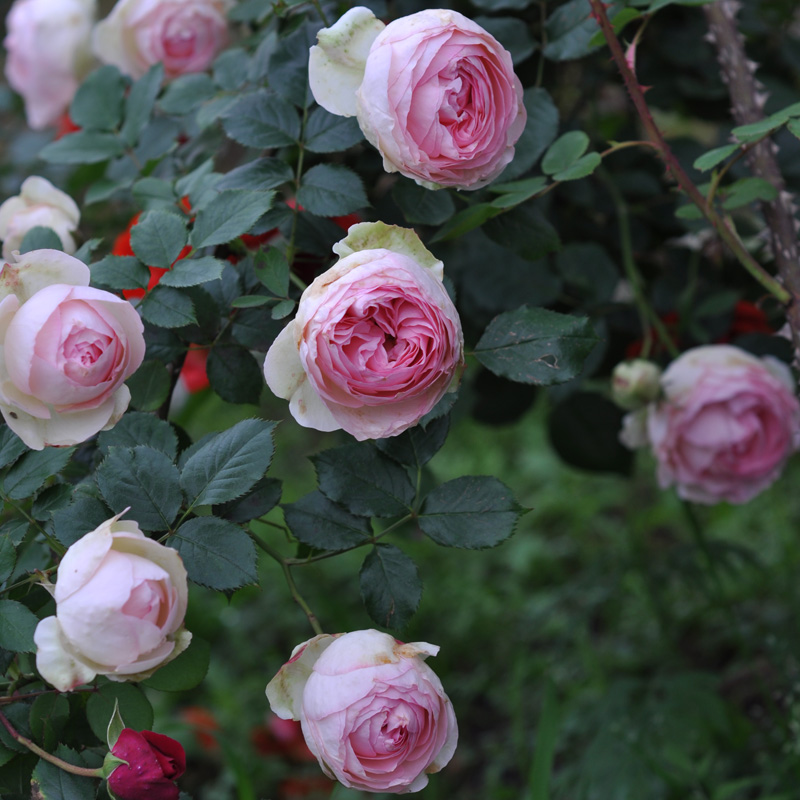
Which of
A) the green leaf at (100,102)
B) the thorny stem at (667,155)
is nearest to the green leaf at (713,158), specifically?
the thorny stem at (667,155)

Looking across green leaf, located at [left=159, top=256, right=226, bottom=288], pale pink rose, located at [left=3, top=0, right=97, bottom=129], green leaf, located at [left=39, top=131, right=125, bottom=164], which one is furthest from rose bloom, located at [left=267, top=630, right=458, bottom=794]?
pale pink rose, located at [left=3, top=0, right=97, bottom=129]

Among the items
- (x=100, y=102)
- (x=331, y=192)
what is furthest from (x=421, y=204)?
(x=100, y=102)

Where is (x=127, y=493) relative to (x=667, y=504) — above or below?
above

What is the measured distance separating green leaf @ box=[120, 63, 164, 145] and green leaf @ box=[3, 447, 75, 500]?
0.40 metres

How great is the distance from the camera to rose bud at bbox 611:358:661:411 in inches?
31.3

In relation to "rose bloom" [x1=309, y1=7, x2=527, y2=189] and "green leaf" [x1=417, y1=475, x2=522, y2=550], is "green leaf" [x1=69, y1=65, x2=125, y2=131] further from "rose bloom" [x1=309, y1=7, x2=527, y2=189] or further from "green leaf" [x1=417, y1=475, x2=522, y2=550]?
"green leaf" [x1=417, y1=475, x2=522, y2=550]

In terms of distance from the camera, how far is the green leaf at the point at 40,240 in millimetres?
656

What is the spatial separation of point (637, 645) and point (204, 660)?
1301mm

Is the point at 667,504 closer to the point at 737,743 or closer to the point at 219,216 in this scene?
the point at 737,743

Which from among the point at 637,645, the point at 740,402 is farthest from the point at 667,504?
the point at 740,402

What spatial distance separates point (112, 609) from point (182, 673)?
0.12 metres

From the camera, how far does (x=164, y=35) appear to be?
35.0 inches

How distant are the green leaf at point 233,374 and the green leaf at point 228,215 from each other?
0.09 m

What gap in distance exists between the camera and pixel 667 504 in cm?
197
